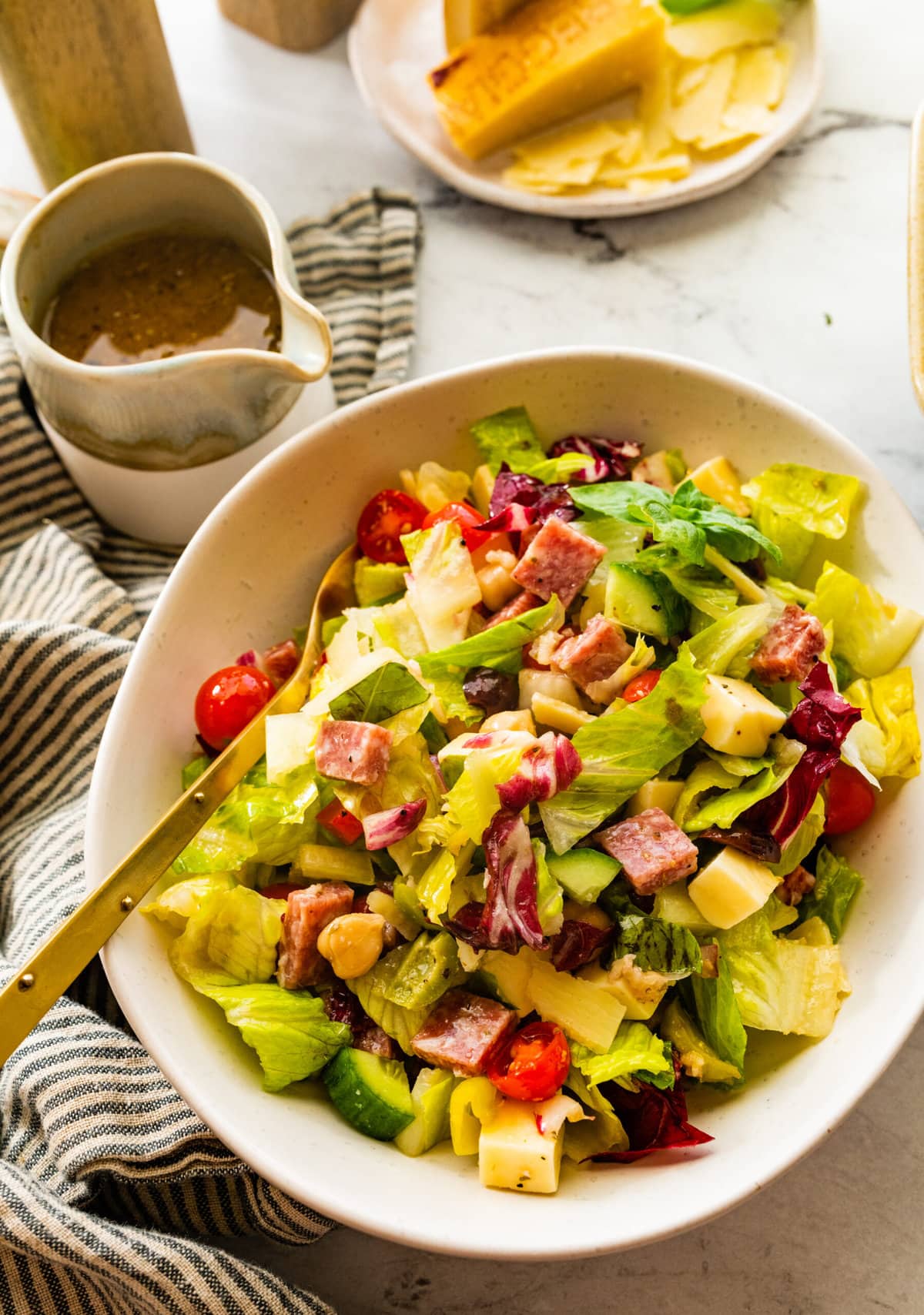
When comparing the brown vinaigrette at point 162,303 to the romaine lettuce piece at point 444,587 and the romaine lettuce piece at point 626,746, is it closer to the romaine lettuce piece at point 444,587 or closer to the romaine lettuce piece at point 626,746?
the romaine lettuce piece at point 444,587

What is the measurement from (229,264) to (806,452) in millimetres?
1297

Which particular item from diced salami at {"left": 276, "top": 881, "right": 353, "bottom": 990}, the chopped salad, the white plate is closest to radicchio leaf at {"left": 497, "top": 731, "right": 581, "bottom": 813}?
the chopped salad

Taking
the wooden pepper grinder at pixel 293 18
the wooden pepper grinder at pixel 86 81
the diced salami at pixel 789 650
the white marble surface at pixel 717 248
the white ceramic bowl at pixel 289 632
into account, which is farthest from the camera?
the wooden pepper grinder at pixel 293 18

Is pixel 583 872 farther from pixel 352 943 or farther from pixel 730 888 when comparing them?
pixel 352 943

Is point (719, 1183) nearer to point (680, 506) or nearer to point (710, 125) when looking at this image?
point (680, 506)

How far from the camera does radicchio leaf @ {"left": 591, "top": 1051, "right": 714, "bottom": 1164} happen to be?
1845 mm

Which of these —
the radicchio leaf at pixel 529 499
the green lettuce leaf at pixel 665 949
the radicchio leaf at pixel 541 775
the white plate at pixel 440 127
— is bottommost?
Result: the green lettuce leaf at pixel 665 949

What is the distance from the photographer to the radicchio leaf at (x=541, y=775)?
1.82 meters

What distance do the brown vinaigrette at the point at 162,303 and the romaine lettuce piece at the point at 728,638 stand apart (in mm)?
1140

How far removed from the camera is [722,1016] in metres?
1.86

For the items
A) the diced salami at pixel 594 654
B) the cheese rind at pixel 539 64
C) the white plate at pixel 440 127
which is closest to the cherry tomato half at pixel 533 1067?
the diced salami at pixel 594 654

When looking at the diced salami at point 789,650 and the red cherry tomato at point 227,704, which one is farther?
the red cherry tomato at point 227,704

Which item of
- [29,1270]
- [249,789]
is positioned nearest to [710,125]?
[249,789]

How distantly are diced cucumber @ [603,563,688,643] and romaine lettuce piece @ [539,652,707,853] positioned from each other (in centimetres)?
14
